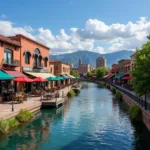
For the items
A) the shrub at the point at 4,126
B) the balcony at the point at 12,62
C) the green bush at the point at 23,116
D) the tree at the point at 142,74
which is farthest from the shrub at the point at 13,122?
the balcony at the point at 12,62

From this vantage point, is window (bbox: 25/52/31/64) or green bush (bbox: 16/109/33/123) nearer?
green bush (bbox: 16/109/33/123)

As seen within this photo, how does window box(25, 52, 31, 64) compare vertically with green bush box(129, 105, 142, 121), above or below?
above

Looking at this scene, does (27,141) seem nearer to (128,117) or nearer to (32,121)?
(32,121)

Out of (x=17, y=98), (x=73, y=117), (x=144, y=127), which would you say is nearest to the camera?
(x=144, y=127)

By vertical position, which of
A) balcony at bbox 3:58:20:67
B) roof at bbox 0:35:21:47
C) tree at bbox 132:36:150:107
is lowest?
tree at bbox 132:36:150:107

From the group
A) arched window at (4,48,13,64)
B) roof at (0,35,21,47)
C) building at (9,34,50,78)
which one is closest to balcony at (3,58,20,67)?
arched window at (4,48,13,64)

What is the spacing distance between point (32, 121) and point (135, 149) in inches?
430

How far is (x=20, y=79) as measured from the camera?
1171 inches

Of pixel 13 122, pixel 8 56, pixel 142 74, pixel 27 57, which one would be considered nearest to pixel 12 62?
pixel 8 56

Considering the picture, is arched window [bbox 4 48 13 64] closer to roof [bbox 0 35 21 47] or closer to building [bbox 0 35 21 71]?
building [bbox 0 35 21 71]

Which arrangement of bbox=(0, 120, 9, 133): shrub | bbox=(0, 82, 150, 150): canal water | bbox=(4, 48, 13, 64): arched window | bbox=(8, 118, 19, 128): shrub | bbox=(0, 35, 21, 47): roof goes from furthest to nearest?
bbox=(4, 48, 13, 64): arched window → bbox=(0, 35, 21, 47): roof → bbox=(8, 118, 19, 128): shrub → bbox=(0, 120, 9, 133): shrub → bbox=(0, 82, 150, 150): canal water

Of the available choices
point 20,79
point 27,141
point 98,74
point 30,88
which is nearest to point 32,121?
point 27,141

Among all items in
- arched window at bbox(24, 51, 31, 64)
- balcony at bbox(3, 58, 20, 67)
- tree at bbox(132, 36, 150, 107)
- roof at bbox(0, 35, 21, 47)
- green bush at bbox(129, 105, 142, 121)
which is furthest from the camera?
arched window at bbox(24, 51, 31, 64)

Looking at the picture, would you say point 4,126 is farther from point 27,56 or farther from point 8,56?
point 27,56
